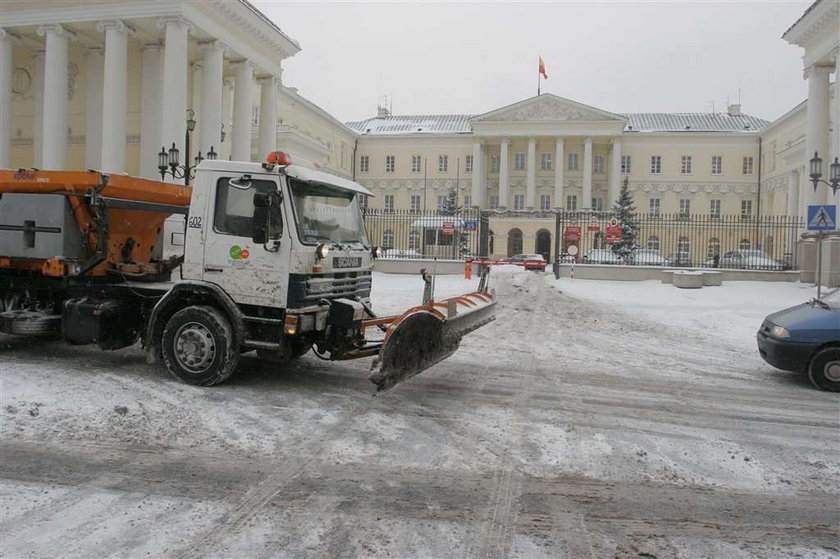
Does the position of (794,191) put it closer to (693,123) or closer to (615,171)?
(615,171)

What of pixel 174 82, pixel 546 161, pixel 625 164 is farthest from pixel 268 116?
pixel 625 164

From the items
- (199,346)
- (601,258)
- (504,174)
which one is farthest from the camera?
(504,174)

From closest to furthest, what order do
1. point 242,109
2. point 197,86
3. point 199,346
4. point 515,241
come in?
1. point 199,346
2. point 242,109
3. point 197,86
4. point 515,241

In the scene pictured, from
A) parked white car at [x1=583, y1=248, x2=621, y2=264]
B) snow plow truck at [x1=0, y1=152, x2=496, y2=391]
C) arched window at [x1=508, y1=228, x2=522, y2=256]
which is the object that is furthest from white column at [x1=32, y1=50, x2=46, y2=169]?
arched window at [x1=508, y1=228, x2=522, y2=256]

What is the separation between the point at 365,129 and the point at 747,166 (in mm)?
49393

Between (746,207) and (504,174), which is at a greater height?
(504,174)

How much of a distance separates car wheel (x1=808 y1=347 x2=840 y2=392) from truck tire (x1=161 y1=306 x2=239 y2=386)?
8125mm

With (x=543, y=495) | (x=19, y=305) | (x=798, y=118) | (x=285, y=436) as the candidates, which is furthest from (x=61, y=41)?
(x=798, y=118)

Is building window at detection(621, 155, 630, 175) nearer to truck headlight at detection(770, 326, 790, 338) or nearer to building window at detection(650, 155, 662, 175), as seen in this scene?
building window at detection(650, 155, 662, 175)

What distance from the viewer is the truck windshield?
745 cm

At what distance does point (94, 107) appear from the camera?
34.9 m

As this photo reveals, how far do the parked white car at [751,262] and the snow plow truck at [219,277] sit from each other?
80.9 feet

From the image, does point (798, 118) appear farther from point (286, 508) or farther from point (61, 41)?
point (286, 508)

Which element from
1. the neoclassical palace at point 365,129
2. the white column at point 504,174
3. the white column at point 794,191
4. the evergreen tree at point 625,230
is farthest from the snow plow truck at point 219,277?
the white column at point 504,174
